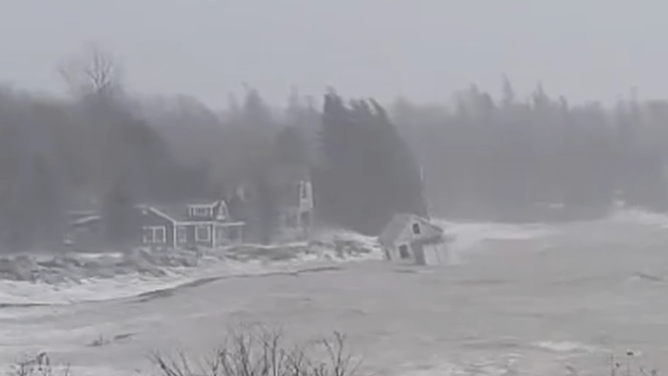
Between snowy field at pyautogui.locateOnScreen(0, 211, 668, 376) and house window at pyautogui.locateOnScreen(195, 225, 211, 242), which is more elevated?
house window at pyautogui.locateOnScreen(195, 225, 211, 242)

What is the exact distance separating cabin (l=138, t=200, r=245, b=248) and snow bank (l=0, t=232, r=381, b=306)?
1.19m

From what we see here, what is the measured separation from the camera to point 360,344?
51.4 feet

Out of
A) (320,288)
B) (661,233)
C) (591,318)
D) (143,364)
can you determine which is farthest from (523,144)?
(143,364)

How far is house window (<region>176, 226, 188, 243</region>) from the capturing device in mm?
35094

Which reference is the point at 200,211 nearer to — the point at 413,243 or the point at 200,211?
the point at 200,211

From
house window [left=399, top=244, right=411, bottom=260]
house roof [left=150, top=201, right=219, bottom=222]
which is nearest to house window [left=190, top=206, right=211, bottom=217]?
house roof [left=150, top=201, right=219, bottom=222]

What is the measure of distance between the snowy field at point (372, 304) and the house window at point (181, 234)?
2.14 metres

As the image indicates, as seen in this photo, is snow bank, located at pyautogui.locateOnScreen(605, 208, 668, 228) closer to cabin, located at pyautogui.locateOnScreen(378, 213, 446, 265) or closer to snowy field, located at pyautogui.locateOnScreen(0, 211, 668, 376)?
snowy field, located at pyautogui.locateOnScreen(0, 211, 668, 376)

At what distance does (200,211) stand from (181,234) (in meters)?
1.14

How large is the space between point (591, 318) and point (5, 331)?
8822 millimetres

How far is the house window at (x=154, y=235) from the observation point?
34.5 metres

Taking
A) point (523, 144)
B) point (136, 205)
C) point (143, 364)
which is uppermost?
point (523, 144)

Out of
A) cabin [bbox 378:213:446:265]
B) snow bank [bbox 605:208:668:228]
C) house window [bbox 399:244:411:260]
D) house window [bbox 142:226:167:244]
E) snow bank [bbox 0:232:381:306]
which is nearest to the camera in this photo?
snow bank [bbox 0:232:381:306]

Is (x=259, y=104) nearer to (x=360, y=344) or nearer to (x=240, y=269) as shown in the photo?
(x=240, y=269)
